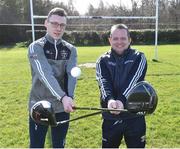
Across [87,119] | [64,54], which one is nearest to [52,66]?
[64,54]

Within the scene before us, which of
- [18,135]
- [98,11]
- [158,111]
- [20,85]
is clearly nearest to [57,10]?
[18,135]

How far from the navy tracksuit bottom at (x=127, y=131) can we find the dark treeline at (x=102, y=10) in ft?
79.5

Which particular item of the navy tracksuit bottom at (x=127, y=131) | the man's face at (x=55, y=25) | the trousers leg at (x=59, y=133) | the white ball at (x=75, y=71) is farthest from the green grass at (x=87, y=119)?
the man's face at (x=55, y=25)

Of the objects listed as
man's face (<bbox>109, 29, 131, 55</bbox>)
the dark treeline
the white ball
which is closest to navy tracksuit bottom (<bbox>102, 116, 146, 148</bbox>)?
the white ball

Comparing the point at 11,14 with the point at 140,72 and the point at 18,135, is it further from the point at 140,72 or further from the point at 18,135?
the point at 140,72

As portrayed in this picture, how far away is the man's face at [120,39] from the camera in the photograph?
3.99m

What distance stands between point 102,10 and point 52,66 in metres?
30.6

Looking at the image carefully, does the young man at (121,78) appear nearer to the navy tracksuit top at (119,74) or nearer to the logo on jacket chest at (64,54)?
the navy tracksuit top at (119,74)

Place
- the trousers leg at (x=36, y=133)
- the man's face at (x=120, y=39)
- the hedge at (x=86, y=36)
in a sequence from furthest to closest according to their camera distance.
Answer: the hedge at (x=86, y=36)
the trousers leg at (x=36, y=133)
the man's face at (x=120, y=39)

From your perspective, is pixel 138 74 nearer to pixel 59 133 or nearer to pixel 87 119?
pixel 59 133

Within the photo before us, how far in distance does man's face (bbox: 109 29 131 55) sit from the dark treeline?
24.2 m

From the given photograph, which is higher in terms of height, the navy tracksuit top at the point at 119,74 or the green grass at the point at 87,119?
the navy tracksuit top at the point at 119,74

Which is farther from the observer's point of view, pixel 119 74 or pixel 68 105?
pixel 119 74

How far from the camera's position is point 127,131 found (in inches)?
160
